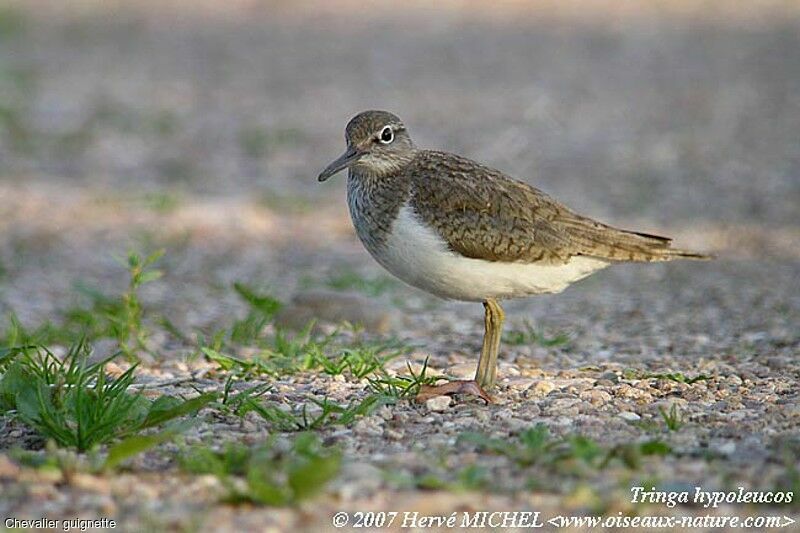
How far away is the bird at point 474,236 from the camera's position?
534 cm

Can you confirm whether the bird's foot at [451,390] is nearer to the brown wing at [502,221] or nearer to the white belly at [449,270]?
the white belly at [449,270]

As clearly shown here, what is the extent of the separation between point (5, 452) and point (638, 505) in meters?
2.34

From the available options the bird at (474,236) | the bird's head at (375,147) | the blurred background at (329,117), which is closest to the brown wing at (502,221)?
the bird at (474,236)

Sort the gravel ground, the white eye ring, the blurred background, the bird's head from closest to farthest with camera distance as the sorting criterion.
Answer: the gravel ground, the bird's head, the white eye ring, the blurred background

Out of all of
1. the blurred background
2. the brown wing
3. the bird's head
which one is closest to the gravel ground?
the blurred background

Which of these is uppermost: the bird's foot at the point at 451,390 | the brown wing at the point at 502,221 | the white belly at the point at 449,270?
the brown wing at the point at 502,221

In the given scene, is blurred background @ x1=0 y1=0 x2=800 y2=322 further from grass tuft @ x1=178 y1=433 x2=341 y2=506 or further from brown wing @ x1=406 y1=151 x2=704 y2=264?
grass tuft @ x1=178 y1=433 x2=341 y2=506

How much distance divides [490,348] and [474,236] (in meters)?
0.54

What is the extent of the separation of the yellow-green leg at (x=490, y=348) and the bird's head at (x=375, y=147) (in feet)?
2.65

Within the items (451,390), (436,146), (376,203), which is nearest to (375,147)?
(376,203)

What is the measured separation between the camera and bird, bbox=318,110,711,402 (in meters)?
5.34

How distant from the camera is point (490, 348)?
18.2ft

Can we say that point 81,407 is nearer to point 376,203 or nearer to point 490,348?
point 376,203

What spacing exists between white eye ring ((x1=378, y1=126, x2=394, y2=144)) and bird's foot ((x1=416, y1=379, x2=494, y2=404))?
4.30 feet
